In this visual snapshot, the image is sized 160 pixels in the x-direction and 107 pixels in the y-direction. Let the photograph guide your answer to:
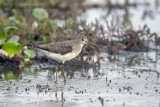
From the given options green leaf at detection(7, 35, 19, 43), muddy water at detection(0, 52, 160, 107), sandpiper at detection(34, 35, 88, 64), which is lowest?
muddy water at detection(0, 52, 160, 107)

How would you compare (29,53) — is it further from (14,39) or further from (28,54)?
(14,39)

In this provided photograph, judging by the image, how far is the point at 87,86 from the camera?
27.2ft

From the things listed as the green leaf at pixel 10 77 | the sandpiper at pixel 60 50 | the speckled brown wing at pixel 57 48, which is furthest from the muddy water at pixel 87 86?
the speckled brown wing at pixel 57 48

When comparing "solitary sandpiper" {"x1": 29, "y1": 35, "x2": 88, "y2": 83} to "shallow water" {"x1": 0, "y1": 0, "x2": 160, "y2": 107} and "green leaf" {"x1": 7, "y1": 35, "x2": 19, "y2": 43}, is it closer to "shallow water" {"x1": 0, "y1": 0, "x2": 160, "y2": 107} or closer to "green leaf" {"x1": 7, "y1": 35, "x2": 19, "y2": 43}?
"shallow water" {"x1": 0, "y1": 0, "x2": 160, "y2": 107}

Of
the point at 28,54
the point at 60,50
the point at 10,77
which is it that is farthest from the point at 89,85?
the point at 28,54

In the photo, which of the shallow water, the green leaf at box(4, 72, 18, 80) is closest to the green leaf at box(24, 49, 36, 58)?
the shallow water

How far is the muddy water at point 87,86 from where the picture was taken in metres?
7.22

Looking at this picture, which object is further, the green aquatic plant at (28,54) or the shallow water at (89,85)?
the green aquatic plant at (28,54)

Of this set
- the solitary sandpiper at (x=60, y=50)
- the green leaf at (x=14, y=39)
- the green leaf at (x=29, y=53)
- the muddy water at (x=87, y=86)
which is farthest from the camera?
the green leaf at (x=29, y=53)

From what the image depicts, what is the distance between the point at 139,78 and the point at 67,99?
81.9 inches

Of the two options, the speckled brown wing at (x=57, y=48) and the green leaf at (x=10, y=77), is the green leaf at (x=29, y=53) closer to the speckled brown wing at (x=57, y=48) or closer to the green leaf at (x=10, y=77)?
the green leaf at (x=10, y=77)

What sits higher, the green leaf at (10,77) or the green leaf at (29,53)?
the green leaf at (29,53)

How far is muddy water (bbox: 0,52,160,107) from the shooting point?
722 cm

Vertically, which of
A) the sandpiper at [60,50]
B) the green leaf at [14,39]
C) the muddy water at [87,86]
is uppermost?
the green leaf at [14,39]
